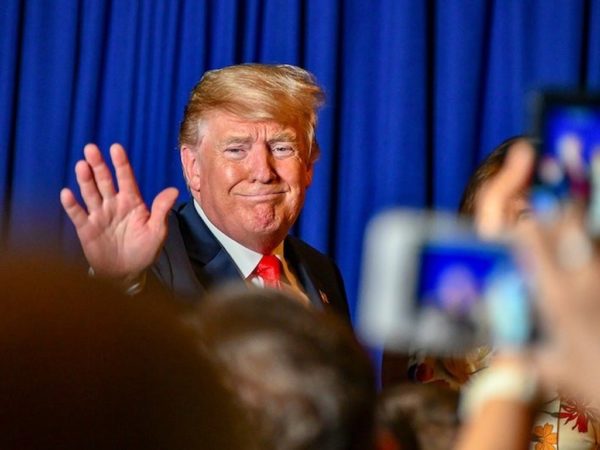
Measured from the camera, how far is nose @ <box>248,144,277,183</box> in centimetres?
213

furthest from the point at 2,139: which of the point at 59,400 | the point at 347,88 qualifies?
the point at 59,400

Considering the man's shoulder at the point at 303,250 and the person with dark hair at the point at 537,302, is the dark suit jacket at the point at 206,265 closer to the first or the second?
the man's shoulder at the point at 303,250

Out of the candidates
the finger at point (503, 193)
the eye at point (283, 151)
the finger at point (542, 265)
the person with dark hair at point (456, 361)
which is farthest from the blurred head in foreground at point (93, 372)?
the eye at point (283, 151)

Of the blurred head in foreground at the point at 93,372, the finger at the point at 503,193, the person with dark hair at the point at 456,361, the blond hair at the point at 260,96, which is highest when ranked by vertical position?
the blond hair at the point at 260,96

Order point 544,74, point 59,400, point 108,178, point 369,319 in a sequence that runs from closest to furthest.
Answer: point 59,400 < point 369,319 < point 108,178 < point 544,74

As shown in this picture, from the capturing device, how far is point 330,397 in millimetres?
620

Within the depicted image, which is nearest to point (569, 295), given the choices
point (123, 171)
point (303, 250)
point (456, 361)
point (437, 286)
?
point (437, 286)

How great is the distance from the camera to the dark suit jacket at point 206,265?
6.28 ft

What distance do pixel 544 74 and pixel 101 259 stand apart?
168 cm

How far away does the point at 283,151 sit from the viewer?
2.17m

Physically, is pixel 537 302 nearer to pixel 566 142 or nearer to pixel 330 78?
pixel 566 142

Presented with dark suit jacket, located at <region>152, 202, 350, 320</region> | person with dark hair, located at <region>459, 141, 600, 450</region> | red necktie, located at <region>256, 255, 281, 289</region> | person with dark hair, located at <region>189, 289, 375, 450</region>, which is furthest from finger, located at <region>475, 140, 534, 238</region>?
red necktie, located at <region>256, 255, 281, 289</region>

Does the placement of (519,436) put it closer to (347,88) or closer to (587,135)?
(587,135)

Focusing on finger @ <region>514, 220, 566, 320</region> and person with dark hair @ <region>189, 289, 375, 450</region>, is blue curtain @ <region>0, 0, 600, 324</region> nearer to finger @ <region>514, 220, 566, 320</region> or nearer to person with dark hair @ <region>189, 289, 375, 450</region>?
person with dark hair @ <region>189, 289, 375, 450</region>
